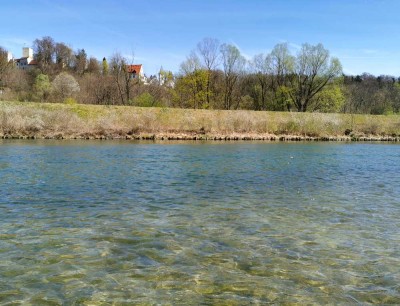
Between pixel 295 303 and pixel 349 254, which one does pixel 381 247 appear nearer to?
pixel 349 254

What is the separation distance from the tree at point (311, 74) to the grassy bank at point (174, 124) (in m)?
15.7

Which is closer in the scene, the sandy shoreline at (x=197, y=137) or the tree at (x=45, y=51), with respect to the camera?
the sandy shoreline at (x=197, y=137)

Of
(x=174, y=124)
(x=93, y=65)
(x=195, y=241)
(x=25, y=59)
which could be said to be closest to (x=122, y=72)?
(x=174, y=124)

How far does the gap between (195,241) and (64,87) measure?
83.7 meters

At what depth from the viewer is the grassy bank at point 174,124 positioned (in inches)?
1842

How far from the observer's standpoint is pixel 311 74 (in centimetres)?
8206

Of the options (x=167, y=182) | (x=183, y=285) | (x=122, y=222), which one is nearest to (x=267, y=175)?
(x=167, y=182)

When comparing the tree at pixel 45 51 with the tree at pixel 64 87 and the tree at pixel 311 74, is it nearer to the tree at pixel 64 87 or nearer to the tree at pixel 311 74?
the tree at pixel 64 87

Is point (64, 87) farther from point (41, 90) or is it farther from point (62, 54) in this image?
point (62, 54)

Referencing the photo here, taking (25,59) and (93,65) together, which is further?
(25,59)

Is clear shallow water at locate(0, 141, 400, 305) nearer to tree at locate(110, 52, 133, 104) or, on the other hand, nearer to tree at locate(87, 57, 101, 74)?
tree at locate(110, 52, 133, 104)

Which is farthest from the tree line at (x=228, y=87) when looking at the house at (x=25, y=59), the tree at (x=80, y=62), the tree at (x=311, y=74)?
the house at (x=25, y=59)

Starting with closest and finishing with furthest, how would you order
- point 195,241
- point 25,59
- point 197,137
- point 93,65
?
1. point 195,241
2. point 197,137
3. point 93,65
4. point 25,59

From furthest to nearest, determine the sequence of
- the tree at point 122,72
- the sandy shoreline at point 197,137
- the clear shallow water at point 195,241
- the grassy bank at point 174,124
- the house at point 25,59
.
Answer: the house at point 25,59, the tree at point 122,72, the grassy bank at point 174,124, the sandy shoreline at point 197,137, the clear shallow water at point 195,241
